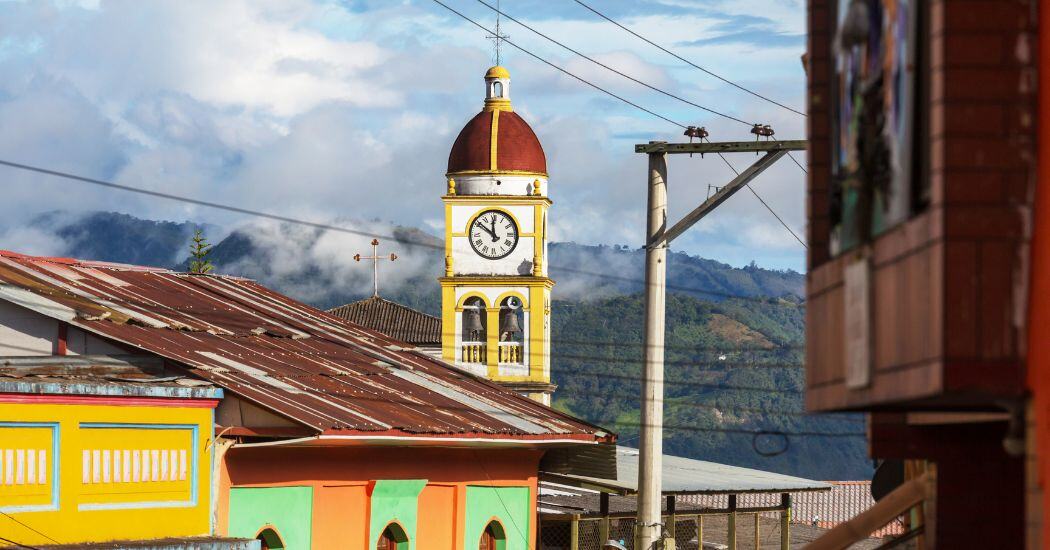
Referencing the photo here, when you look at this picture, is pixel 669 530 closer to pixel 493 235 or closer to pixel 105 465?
pixel 105 465

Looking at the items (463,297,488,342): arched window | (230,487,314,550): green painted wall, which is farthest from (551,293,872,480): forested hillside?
(230,487,314,550): green painted wall

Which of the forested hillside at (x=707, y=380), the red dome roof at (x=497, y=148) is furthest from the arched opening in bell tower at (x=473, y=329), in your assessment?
the forested hillside at (x=707, y=380)

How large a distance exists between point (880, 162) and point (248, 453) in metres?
11.3

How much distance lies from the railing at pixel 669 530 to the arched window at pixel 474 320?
2519 cm

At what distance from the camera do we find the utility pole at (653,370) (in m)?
19.4

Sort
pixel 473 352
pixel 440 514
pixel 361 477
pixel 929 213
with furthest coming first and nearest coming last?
pixel 473 352 < pixel 440 514 < pixel 361 477 < pixel 929 213

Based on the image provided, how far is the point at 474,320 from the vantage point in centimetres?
5891

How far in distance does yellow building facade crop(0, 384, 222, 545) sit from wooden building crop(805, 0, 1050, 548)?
7.87 meters

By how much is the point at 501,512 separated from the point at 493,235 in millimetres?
35715

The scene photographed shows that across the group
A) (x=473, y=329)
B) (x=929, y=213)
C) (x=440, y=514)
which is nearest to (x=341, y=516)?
(x=440, y=514)

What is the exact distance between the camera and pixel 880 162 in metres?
7.90

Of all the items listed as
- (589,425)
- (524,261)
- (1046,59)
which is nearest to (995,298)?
(1046,59)

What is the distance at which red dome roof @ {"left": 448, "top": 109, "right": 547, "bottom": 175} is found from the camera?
58.8 m

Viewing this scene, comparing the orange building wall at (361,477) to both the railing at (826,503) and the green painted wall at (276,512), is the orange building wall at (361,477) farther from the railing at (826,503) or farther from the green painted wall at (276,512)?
the railing at (826,503)
